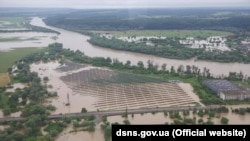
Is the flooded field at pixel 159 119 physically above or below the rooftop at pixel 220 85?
below

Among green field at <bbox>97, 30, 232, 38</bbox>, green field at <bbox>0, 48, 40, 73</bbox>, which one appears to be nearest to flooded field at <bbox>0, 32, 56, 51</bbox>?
green field at <bbox>0, 48, 40, 73</bbox>

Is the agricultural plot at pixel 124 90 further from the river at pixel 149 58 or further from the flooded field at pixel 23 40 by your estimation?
the flooded field at pixel 23 40

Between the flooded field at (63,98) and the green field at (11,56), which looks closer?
the flooded field at (63,98)

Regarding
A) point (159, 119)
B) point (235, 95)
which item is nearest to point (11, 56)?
point (159, 119)

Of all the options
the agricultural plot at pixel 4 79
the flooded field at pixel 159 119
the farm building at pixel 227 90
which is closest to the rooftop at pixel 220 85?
the farm building at pixel 227 90

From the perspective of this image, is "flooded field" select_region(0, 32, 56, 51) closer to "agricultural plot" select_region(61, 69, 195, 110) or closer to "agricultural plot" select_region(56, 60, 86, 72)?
"agricultural plot" select_region(56, 60, 86, 72)

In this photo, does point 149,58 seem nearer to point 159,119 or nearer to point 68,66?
point 68,66

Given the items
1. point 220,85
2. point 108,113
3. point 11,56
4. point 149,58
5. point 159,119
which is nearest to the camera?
point 159,119
